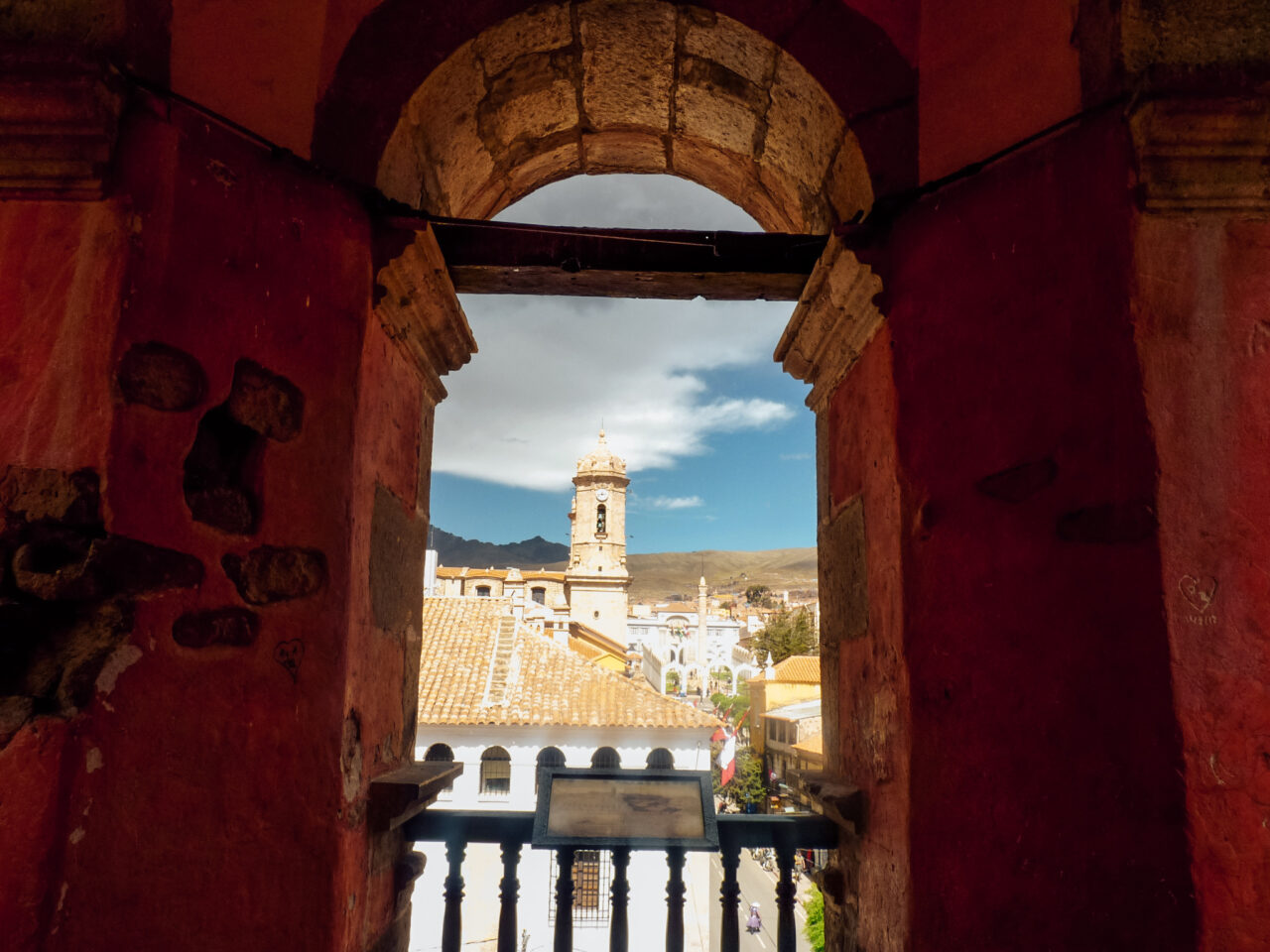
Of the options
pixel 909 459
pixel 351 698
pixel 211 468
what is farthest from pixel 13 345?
pixel 909 459

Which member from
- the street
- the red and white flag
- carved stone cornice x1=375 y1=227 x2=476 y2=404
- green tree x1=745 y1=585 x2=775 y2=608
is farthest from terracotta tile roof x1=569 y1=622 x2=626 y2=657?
green tree x1=745 y1=585 x2=775 y2=608

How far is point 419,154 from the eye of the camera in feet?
8.03

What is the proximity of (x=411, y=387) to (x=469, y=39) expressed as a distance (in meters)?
0.99

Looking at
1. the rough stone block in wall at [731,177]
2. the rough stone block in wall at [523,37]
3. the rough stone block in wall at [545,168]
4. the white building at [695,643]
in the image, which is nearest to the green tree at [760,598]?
the white building at [695,643]

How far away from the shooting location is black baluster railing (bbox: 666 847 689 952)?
83.8 inches

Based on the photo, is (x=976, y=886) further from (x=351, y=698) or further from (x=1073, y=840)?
(x=351, y=698)

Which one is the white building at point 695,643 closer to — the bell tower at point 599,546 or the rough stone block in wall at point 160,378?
the bell tower at point 599,546

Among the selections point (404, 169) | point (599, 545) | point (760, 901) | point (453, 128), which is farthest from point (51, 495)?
point (599, 545)

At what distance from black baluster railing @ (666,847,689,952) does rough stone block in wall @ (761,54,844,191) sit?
204 cm

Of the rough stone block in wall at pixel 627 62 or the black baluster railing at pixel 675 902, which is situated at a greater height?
the rough stone block in wall at pixel 627 62

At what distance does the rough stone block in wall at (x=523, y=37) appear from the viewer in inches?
88.8

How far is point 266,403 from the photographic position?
1.83m

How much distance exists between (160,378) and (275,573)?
0.48 meters

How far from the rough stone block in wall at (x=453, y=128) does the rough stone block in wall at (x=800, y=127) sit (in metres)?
0.90
